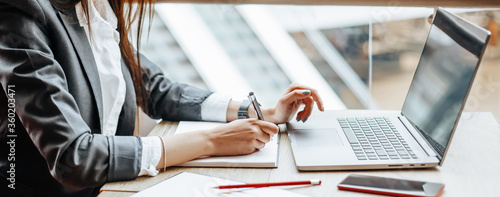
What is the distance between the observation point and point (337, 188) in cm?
85

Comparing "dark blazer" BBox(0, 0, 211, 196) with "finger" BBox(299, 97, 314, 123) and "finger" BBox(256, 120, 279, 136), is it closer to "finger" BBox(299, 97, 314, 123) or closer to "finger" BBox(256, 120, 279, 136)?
"finger" BBox(256, 120, 279, 136)

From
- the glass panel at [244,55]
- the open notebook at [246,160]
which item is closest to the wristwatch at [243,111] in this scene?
the open notebook at [246,160]

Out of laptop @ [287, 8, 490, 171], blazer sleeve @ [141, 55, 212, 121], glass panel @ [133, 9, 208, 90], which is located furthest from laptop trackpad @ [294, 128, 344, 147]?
glass panel @ [133, 9, 208, 90]

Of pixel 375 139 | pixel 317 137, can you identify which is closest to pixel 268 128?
pixel 317 137

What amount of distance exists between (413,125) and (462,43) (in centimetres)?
24

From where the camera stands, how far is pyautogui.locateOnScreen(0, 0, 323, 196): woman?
2.89 ft

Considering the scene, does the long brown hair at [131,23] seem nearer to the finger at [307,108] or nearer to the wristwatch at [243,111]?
the wristwatch at [243,111]

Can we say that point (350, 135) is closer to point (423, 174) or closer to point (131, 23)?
point (423, 174)

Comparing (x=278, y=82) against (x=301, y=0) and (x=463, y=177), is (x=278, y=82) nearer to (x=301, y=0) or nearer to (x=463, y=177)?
(x=301, y=0)

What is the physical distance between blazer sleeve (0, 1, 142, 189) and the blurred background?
1.41ft

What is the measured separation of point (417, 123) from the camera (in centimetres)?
108

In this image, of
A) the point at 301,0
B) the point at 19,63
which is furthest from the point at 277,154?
the point at 301,0

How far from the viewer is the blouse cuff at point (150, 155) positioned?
3.00ft

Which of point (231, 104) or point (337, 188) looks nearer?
point (337, 188)
